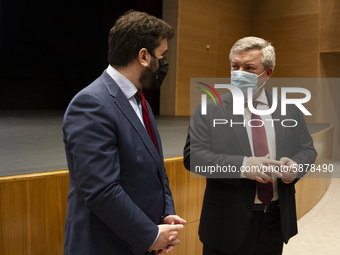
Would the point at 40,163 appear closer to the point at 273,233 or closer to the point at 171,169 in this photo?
the point at 171,169

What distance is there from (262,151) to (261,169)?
0.39ft

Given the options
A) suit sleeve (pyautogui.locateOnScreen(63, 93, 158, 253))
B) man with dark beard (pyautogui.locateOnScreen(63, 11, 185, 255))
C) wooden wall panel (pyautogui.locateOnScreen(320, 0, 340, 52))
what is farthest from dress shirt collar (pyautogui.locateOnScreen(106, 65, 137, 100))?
wooden wall panel (pyautogui.locateOnScreen(320, 0, 340, 52))

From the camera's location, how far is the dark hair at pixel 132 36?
3.21 feet

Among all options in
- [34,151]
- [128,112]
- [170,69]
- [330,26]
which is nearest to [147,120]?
[128,112]

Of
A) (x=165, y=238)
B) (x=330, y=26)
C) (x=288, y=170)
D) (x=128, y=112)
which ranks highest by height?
(x=330, y=26)

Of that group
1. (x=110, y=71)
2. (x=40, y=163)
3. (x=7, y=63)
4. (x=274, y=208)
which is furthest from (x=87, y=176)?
(x=7, y=63)

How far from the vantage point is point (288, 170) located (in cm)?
119

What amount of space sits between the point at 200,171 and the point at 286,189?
12.9 inches

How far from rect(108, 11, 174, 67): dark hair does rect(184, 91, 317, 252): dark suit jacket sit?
42cm

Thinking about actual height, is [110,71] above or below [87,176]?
above

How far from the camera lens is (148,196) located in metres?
0.98

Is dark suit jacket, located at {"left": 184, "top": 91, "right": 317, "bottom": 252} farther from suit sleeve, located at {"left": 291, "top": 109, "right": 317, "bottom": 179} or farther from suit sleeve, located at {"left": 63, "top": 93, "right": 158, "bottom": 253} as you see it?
suit sleeve, located at {"left": 63, "top": 93, "right": 158, "bottom": 253}

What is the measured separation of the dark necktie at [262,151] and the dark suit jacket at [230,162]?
0.03 m

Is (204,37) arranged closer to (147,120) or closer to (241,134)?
(241,134)
